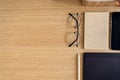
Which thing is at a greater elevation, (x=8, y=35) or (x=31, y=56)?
(x=8, y=35)

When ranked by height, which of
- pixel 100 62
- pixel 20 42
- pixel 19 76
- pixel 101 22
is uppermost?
pixel 101 22

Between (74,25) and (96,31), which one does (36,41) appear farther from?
(96,31)

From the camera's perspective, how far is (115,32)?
127 cm

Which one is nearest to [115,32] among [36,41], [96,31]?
[96,31]

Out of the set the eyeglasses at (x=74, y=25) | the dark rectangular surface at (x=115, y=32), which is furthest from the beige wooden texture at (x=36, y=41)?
the dark rectangular surface at (x=115, y=32)

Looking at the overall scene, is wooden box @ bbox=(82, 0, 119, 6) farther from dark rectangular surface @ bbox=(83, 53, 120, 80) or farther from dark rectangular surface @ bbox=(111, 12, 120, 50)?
dark rectangular surface @ bbox=(83, 53, 120, 80)

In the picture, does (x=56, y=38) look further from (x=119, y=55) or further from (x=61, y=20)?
(x=119, y=55)

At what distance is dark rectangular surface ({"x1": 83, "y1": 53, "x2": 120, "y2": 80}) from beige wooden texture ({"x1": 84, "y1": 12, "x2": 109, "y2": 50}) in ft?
0.19

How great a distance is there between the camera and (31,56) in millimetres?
1345

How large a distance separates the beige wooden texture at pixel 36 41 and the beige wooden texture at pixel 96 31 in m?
0.08

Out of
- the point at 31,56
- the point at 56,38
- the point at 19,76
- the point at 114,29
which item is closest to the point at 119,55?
the point at 114,29

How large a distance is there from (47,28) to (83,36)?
0.25 m

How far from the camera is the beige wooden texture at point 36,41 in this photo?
4.34 ft

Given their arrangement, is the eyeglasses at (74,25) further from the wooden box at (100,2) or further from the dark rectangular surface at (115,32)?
the dark rectangular surface at (115,32)
